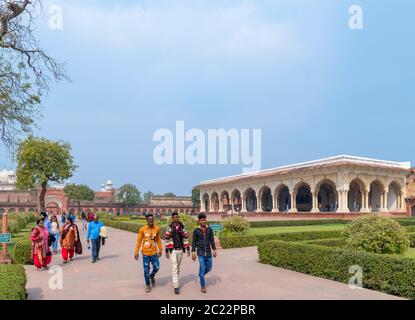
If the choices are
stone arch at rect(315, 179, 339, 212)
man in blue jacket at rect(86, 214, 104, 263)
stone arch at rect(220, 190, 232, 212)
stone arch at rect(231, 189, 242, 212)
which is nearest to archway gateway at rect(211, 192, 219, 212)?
stone arch at rect(220, 190, 232, 212)

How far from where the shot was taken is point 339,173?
37.3m

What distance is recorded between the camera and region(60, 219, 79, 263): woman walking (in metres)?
10.9

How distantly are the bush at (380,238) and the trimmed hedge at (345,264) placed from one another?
116 centimetres

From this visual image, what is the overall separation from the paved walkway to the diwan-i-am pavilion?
29468 mm

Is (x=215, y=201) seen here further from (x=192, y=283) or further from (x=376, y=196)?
(x=192, y=283)

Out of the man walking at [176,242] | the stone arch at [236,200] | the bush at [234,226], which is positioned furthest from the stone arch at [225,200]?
the man walking at [176,242]

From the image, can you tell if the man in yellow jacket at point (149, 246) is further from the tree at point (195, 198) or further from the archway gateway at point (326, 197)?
the tree at point (195, 198)

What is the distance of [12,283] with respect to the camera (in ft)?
18.1

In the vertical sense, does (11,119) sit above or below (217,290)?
above

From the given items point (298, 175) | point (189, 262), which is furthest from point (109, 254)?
point (298, 175)

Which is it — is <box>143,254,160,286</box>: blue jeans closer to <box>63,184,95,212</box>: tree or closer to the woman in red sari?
the woman in red sari

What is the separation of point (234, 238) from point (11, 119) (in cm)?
873
